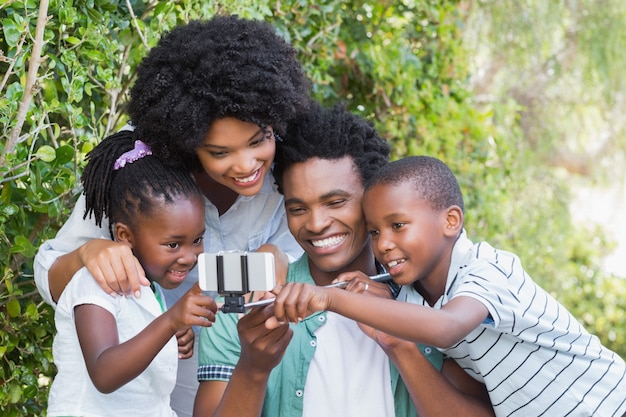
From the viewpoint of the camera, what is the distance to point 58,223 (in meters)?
2.97

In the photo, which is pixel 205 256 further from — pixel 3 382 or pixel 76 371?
pixel 3 382

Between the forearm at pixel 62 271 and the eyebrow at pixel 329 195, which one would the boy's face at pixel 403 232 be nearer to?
the eyebrow at pixel 329 195

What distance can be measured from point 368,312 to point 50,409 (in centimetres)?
85

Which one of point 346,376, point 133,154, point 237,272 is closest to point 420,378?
point 346,376

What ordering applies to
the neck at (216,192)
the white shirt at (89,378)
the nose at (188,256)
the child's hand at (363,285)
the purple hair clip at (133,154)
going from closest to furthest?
the white shirt at (89,378) → the child's hand at (363,285) → the nose at (188,256) → the purple hair clip at (133,154) → the neck at (216,192)

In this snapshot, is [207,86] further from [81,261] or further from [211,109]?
[81,261]

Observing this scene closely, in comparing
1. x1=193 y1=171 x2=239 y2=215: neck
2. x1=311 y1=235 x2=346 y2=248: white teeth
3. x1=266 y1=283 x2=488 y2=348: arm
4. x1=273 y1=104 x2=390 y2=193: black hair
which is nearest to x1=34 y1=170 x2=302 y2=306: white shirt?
x1=193 y1=171 x2=239 y2=215: neck

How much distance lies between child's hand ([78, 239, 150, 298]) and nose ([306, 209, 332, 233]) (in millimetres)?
480

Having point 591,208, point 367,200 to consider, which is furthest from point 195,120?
point 591,208

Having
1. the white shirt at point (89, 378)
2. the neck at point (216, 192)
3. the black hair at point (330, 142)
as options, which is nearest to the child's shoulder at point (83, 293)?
the white shirt at point (89, 378)

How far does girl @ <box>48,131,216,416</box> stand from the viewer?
220cm

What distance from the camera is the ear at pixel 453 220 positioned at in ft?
8.79

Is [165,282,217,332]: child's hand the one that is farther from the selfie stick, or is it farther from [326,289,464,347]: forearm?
[326,289,464,347]: forearm

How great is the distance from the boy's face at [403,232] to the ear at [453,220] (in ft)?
0.14
